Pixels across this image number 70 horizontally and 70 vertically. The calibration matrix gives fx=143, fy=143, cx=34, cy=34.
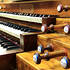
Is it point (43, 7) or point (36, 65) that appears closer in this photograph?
point (36, 65)

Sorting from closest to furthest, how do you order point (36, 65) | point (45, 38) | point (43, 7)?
point (36, 65)
point (45, 38)
point (43, 7)

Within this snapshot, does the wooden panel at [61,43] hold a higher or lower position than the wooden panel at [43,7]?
lower

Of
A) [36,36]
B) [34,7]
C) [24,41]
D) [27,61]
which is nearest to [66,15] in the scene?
[36,36]

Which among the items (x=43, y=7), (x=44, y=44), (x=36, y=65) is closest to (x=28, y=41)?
(x=44, y=44)

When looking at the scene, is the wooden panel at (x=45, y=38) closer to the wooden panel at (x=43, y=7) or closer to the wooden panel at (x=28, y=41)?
the wooden panel at (x=28, y=41)

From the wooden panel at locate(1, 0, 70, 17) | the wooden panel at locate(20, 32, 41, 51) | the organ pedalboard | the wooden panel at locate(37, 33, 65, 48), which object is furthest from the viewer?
the wooden panel at locate(1, 0, 70, 17)

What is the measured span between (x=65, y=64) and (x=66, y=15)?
0.67m

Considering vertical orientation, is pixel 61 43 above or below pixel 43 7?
below

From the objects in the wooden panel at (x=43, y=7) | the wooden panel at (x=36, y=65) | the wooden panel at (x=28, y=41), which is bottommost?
the wooden panel at (x=36, y=65)

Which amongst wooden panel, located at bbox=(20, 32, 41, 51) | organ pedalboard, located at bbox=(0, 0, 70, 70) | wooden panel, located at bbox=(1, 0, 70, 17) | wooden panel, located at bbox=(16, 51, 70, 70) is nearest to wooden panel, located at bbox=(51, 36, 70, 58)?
organ pedalboard, located at bbox=(0, 0, 70, 70)

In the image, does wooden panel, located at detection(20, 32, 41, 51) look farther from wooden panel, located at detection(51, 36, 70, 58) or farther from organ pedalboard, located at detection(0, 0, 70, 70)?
wooden panel, located at detection(51, 36, 70, 58)

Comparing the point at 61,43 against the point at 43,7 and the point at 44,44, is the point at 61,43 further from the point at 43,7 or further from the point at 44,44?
the point at 43,7

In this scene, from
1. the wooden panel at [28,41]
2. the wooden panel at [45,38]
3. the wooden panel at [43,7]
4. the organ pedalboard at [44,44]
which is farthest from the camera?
the wooden panel at [43,7]

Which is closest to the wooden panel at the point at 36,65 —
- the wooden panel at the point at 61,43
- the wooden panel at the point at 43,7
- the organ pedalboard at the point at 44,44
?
the organ pedalboard at the point at 44,44
